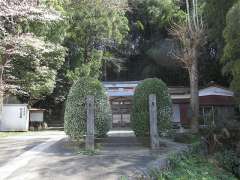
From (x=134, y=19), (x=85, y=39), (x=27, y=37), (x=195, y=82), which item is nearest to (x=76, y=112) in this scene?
(x=195, y=82)

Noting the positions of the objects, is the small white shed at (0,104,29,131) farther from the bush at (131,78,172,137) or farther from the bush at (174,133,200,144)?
the bush at (131,78,172,137)

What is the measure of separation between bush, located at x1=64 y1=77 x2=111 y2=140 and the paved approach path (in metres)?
0.55

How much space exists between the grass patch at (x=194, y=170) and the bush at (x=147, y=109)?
143 centimetres

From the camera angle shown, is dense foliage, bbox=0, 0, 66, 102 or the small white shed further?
the small white shed

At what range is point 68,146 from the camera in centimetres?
1063

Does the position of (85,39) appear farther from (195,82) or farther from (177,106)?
(195,82)

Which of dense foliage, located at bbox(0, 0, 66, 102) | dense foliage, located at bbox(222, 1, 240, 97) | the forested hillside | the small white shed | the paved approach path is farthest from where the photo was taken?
the small white shed

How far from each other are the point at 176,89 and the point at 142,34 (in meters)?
6.75

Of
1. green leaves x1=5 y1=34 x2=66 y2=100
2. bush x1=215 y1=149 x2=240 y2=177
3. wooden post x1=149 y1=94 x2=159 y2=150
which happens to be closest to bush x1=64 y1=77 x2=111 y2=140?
wooden post x1=149 y1=94 x2=159 y2=150

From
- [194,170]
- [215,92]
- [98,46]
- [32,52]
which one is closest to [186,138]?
[194,170]

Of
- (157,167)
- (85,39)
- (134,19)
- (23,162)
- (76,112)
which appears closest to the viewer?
(157,167)

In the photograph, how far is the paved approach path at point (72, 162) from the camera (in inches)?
290

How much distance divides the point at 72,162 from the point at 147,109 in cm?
346

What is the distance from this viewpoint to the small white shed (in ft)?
74.5
